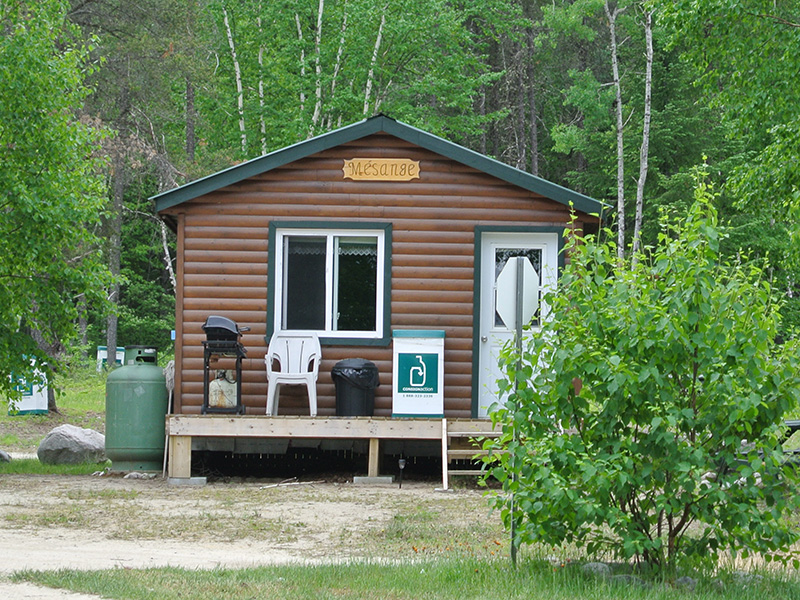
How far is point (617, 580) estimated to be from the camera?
252 inches

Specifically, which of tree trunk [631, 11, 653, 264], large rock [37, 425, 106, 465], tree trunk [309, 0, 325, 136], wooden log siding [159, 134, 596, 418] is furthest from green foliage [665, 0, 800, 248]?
tree trunk [631, 11, 653, 264]

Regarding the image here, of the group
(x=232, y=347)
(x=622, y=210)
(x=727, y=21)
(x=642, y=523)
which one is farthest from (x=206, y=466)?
(x=622, y=210)

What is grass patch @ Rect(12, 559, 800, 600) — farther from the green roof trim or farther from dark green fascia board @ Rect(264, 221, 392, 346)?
dark green fascia board @ Rect(264, 221, 392, 346)

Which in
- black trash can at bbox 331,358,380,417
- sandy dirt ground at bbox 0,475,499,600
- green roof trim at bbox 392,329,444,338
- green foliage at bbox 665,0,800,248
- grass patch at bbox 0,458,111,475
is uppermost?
green foliage at bbox 665,0,800,248

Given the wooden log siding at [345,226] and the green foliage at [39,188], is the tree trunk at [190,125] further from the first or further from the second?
the wooden log siding at [345,226]

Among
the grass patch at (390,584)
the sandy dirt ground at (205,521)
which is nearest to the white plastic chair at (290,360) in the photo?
the sandy dirt ground at (205,521)

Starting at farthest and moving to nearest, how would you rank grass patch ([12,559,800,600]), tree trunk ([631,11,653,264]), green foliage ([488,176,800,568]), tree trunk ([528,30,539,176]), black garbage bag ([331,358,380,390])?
tree trunk ([528,30,539,176]) → tree trunk ([631,11,653,264]) → black garbage bag ([331,358,380,390]) → green foliage ([488,176,800,568]) → grass patch ([12,559,800,600])

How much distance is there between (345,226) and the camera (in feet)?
41.5

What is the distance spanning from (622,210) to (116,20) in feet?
47.0

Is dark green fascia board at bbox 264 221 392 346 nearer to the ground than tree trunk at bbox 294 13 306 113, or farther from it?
nearer to the ground

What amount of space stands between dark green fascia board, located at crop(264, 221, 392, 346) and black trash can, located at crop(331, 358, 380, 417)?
0.40 metres

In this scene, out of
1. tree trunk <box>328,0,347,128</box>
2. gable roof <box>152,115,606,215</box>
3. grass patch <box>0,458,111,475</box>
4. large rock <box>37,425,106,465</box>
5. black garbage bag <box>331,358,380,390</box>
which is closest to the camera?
black garbage bag <box>331,358,380,390</box>

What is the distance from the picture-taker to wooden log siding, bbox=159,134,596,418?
1260cm

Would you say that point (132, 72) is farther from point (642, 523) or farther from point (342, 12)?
point (642, 523)
